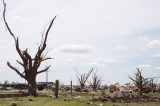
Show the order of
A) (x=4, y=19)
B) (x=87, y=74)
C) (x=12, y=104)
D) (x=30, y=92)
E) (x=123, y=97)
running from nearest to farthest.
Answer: (x=12, y=104), (x=123, y=97), (x=30, y=92), (x=4, y=19), (x=87, y=74)

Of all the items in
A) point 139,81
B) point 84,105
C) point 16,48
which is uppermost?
point 16,48

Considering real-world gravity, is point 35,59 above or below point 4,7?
below

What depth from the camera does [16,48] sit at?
119 ft

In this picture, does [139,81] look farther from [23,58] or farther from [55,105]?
[55,105]

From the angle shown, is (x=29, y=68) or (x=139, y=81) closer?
(x=29, y=68)

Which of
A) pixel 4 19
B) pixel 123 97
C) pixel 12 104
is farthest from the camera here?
pixel 4 19

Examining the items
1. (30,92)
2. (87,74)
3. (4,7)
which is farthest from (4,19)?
(87,74)

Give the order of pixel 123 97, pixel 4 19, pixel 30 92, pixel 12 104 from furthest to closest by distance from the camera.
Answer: pixel 4 19, pixel 30 92, pixel 123 97, pixel 12 104

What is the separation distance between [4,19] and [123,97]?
1533 centimetres

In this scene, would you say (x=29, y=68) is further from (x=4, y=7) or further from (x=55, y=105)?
(x=55, y=105)

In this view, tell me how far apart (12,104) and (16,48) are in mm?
15688

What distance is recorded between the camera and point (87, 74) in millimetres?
60000

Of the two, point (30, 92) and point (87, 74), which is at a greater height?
point (87, 74)

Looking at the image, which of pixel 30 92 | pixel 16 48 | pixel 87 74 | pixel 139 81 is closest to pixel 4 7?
pixel 16 48
